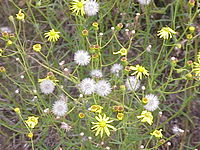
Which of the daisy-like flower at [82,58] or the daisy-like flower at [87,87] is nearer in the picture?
the daisy-like flower at [87,87]

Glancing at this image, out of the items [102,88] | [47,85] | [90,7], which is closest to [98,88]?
[102,88]

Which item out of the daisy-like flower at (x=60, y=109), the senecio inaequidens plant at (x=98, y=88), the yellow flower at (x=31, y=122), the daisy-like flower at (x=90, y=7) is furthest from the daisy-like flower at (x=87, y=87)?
the daisy-like flower at (x=90, y=7)

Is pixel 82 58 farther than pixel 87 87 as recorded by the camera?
Yes

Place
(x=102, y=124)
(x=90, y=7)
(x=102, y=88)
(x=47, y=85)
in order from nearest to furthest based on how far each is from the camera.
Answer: (x=102, y=124) < (x=102, y=88) < (x=47, y=85) < (x=90, y=7)

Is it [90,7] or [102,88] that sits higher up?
[90,7]

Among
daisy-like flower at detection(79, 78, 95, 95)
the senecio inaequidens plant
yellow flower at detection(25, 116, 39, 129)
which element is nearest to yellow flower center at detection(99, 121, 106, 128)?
the senecio inaequidens plant

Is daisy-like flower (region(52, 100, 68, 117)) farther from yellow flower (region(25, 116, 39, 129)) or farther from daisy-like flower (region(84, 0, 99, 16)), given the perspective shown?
daisy-like flower (region(84, 0, 99, 16))

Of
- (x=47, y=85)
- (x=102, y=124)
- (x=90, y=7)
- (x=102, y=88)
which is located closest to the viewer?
(x=102, y=124)

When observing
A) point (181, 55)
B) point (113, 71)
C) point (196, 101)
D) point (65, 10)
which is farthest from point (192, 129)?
point (65, 10)

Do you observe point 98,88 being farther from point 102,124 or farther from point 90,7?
point 90,7

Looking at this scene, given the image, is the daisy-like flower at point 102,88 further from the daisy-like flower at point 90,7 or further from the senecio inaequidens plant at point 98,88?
the daisy-like flower at point 90,7

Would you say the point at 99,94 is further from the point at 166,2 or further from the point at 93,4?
the point at 166,2
